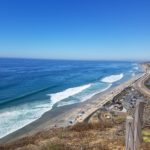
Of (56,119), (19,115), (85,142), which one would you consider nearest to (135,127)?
(85,142)

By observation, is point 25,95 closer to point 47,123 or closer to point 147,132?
point 47,123

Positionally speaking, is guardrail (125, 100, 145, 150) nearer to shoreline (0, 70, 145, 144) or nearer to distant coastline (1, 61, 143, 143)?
shoreline (0, 70, 145, 144)

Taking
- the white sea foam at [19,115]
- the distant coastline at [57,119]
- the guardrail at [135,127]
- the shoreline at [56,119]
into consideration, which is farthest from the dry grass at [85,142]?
the white sea foam at [19,115]

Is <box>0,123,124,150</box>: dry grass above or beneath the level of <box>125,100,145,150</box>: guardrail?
beneath

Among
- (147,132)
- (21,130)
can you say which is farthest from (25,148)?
(21,130)

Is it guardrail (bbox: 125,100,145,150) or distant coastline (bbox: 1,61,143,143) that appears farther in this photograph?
distant coastline (bbox: 1,61,143,143)

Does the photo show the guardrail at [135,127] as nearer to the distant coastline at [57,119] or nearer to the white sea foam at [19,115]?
the distant coastline at [57,119]

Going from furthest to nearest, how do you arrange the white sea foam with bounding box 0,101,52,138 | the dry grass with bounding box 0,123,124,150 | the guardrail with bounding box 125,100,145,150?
1. the white sea foam with bounding box 0,101,52,138
2. the dry grass with bounding box 0,123,124,150
3. the guardrail with bounding box 125,100,145,150

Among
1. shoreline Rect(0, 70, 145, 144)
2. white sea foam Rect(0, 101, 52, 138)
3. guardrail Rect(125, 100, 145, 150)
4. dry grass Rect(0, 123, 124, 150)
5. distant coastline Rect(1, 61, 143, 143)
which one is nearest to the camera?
guardrail Rect(125, 100, 145, 150)

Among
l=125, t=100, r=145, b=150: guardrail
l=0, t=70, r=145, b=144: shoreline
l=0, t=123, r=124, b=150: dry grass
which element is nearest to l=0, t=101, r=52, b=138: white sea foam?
l=0, t=70, r=145, b=144: shoreline
